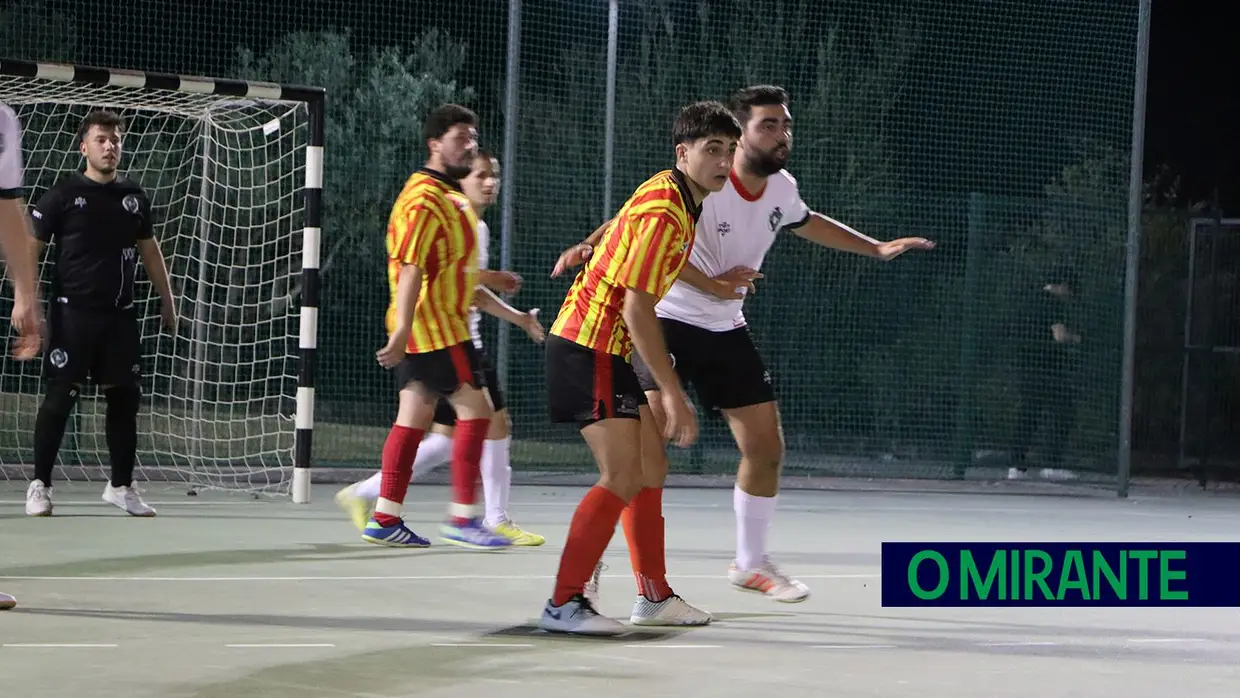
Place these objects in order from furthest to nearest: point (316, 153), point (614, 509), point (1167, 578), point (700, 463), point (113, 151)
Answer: point (700, 463)
point (316, 153)
point (113, 151)
point (1167, 578)
point (614, 509)

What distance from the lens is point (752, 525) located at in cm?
662

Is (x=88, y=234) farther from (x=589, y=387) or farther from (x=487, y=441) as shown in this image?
(x=589, y=387)

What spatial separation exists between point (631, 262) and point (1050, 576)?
1.90 meters

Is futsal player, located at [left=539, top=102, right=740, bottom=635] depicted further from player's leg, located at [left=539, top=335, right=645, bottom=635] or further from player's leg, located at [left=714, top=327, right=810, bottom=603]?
player's leg, located at [left=714, top=327, right=810, bottom=603]

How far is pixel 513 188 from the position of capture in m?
12.5

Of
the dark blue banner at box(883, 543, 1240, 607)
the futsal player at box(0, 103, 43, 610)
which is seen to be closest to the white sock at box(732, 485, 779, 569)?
the dark blue banner at box(883, 543, 1240, 607)

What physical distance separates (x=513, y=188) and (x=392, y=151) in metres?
2.09

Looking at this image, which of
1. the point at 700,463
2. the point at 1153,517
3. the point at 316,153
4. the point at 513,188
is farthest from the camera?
the point at 700,463

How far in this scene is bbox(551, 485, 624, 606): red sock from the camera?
5.43 metres

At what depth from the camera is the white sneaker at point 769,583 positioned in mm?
6516

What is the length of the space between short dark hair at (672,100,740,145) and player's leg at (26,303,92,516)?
4318 mm

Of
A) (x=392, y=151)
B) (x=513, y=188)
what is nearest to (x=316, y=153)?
(x=513, y=188)

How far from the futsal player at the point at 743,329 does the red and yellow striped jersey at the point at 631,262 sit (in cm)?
89

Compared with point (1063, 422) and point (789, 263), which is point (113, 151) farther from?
point (1063, 422)
